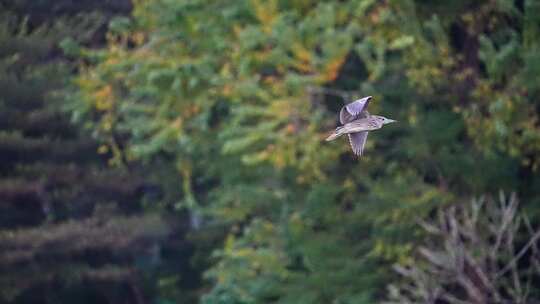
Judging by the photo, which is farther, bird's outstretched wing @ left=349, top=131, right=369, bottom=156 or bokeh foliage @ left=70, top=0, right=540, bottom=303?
bokeh foliage @ left=70, top=0, right=540, bottom=303

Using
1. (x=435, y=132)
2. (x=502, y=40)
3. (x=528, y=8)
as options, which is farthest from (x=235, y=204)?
(x=528, y=8)

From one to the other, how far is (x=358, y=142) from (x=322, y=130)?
6.63 metres

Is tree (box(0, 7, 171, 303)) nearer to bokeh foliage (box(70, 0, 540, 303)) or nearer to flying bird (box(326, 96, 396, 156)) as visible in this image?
bokeh foliage (box(70, 0, 540, 303))

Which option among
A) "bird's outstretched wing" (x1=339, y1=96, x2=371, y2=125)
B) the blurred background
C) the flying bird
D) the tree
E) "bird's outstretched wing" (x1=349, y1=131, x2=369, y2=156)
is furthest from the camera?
the tree

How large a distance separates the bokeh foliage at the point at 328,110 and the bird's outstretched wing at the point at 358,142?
5.26 m

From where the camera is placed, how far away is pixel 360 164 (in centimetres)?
1205

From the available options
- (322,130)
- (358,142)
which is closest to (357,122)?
(358,142)

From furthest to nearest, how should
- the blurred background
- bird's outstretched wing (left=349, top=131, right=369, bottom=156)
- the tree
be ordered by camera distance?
the tree, the blurred background, bird's outstretched wing (left=349, top=131, right=369, bottom=156)

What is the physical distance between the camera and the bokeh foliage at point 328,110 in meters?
10.5

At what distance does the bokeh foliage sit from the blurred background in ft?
0.08

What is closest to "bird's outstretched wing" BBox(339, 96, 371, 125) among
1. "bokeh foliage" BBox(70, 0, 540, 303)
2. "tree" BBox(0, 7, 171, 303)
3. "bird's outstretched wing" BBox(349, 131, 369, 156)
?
"bird's outstretched wing" BBox(349, 131, 369, 156)

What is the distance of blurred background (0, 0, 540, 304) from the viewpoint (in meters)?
10.4

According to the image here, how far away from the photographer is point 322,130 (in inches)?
446

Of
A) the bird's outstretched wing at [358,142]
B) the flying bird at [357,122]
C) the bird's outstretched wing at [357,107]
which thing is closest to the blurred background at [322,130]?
the bird's outstretched wing at [358,142]
